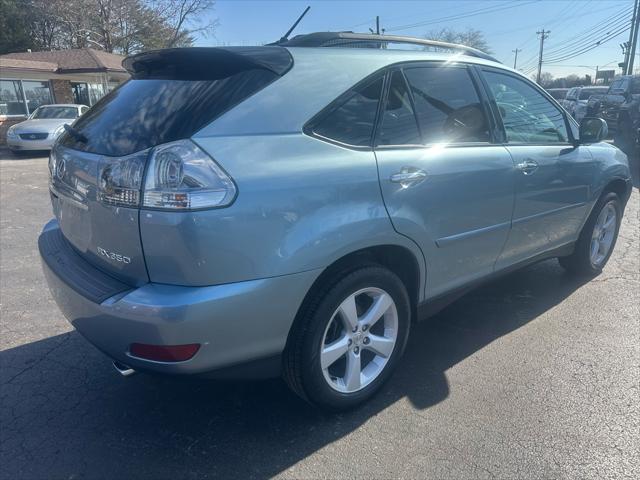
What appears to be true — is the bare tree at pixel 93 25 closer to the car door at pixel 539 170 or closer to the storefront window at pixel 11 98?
the storefront window at pixel 11 98

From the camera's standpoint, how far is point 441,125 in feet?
9.62

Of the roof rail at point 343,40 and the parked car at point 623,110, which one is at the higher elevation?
the roof rail at point 343,40

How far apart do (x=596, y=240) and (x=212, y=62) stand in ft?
12.3

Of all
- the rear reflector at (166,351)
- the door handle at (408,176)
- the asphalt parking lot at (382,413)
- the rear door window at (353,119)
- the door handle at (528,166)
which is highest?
the rear door window at (353,119)

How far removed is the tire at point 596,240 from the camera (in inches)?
171

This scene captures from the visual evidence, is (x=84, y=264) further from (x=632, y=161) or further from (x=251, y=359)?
(x=632, y=161)

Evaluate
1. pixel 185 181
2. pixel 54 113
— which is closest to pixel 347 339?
pixel 185 181

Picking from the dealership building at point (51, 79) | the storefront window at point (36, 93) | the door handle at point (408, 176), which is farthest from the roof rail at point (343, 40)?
the storefront window at point (36, 93)

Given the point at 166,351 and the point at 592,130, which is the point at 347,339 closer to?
the point at 166,351

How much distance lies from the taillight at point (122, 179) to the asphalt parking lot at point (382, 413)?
1152 mm

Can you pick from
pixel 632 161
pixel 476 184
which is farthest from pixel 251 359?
pixel 632 161

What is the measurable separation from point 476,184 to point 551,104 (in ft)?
4.76

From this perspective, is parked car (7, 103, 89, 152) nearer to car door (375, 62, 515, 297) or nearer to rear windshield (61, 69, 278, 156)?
rear windshield (61, 69, 278, 156)

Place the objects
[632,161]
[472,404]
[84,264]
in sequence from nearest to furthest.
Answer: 1. [84,264]
2. [472,404]
3. [632,161]
